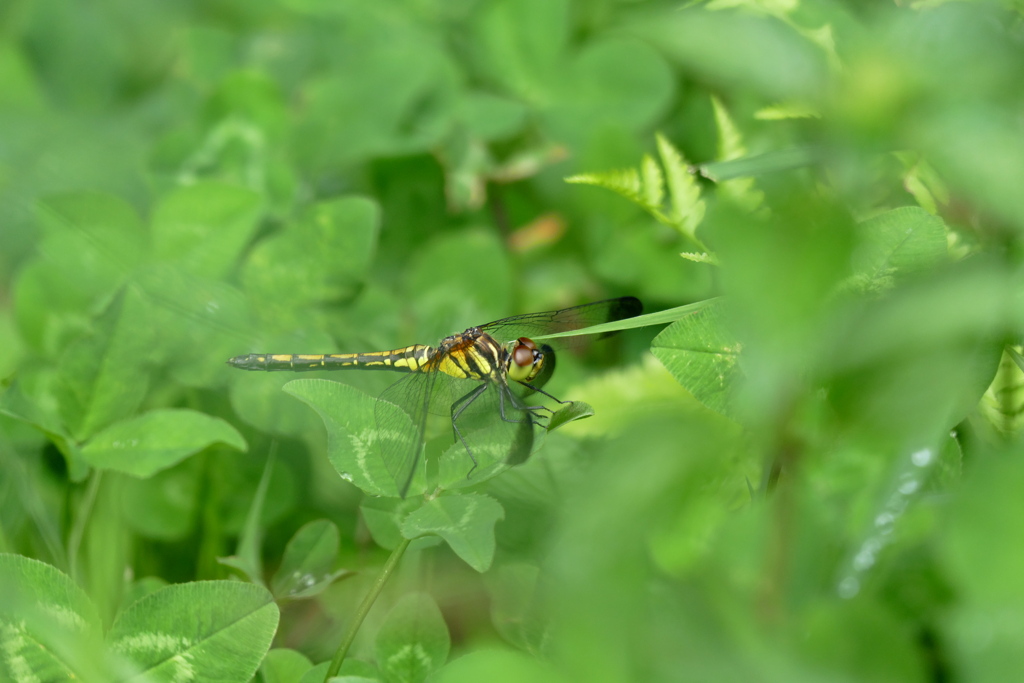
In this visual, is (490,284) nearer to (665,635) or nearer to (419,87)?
(419,87)

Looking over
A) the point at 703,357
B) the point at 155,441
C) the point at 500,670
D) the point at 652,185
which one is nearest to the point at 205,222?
the point at 155,441

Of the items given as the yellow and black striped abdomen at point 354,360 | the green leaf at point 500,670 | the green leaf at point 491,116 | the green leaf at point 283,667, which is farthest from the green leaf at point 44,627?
the green leaf at point 491,116

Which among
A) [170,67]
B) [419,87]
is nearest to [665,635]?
[419,87]

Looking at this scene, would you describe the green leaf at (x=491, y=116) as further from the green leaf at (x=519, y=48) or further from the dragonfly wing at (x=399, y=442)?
the dragonfly wing at (x=399, y=442)

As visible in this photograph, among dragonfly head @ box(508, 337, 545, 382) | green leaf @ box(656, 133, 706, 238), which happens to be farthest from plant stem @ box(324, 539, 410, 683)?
green leaf @ box(656, 133, 706, 238)

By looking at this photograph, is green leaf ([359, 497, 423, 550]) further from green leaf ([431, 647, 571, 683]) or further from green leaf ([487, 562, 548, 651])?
green leaf ([431, 647, 571, 683])

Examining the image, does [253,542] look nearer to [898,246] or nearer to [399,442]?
[399,442]
